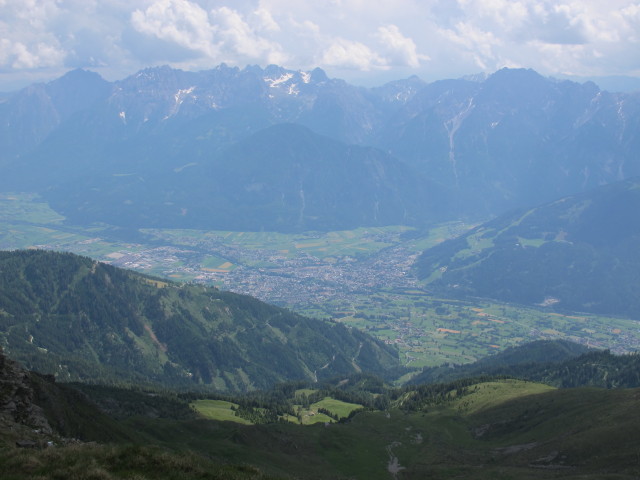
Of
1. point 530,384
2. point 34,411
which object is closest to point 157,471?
point 34,411

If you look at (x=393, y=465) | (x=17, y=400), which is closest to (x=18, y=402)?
(x=17, y=400)

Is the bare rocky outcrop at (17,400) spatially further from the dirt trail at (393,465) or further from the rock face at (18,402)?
the dirt trail at (393,465)

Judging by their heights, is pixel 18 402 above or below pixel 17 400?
below

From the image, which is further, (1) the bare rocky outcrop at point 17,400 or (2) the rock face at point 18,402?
(1) the bare rocky outcrop at point 17,400

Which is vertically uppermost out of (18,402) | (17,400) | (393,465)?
(17,400)

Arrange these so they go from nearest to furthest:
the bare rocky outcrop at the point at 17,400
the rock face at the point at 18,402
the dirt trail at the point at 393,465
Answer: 1. the rock face at the point at 18,402
2. the bare rocky outcrop at the point at 17,400
3. the dirt trail at the point at 393,465

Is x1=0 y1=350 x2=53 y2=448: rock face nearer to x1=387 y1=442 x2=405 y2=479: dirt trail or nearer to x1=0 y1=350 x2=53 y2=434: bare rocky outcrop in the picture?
x1=0 y1=350 x2=53 y2=434: bare rocky outcrop

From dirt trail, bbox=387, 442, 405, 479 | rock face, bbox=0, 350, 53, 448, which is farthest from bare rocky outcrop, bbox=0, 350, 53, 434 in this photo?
dirt trail, bbox=387, 442, 405, 479

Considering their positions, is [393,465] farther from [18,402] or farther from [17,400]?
[17,400]

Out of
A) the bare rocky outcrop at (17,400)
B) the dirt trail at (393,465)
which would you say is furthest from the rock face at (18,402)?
the dirt trail at (393,465)

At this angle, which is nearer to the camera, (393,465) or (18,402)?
(18,402)

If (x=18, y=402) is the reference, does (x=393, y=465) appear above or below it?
below
